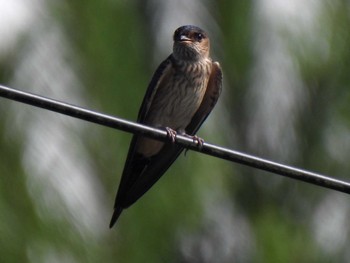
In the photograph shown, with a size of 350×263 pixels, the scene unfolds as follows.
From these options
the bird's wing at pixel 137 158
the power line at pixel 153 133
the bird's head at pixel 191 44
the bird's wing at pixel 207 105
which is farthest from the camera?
the bird's head at pixel 191 44

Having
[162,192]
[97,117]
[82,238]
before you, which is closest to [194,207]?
[162,192]

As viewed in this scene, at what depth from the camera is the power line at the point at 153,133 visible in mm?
4613

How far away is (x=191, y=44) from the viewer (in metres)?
7.84

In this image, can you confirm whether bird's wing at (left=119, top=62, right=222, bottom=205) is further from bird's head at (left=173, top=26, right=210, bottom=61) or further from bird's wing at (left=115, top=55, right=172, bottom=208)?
bird's head at (left=173, top=26, right=210, bottom=61)

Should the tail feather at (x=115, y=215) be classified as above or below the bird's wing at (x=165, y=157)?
below

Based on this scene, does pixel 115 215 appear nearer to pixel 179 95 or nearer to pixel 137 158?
pixel 137 158

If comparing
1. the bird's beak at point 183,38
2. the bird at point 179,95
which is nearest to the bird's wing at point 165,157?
the bird at point 179,95

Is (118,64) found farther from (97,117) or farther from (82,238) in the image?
(97,117)

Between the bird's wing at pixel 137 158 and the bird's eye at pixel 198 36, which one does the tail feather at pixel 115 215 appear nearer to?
the bird's wing at pixel 137 158

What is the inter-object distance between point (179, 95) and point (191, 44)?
394 mm

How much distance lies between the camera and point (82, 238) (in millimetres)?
6648

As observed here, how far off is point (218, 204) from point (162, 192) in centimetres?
42

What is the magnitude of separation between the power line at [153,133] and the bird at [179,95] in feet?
7.29

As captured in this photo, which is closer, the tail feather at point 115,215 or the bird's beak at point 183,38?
the tail feather at point 115,215
